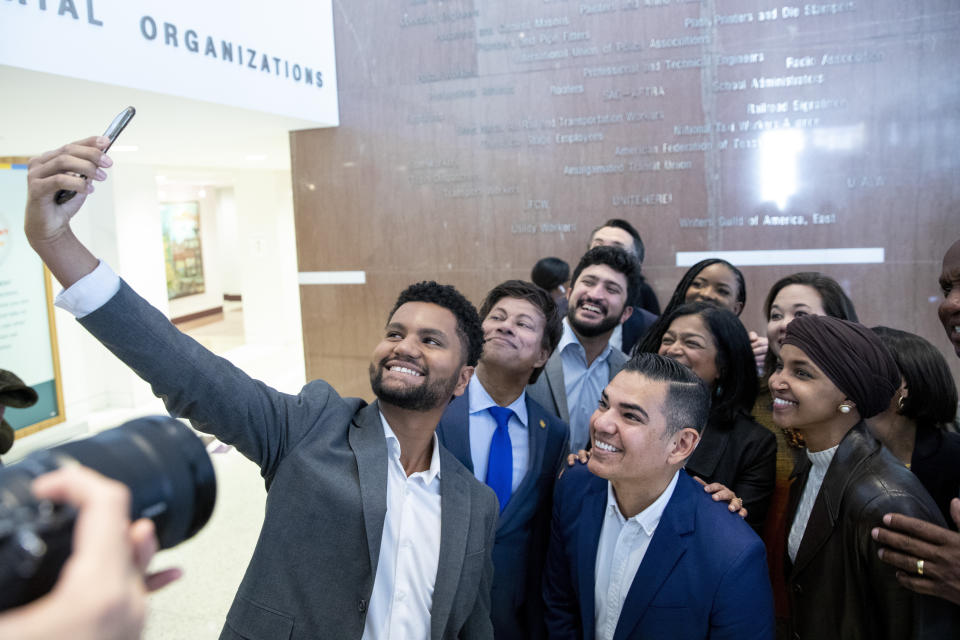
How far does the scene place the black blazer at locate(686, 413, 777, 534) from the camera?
6.57 feet

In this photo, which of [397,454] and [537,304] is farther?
[537,304]

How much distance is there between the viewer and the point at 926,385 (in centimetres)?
203

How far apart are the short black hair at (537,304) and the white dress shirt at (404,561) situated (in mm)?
967

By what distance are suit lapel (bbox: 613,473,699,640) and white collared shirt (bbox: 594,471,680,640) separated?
3cm

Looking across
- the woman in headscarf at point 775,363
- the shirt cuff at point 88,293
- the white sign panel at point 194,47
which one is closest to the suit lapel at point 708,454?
the woman in headscarf at point 775,363

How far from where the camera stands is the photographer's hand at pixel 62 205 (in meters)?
1.13

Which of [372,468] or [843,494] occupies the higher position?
[372,468]

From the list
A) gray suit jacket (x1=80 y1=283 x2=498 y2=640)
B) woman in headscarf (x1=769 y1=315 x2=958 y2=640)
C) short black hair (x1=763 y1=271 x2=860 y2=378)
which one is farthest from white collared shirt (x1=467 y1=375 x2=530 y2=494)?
short black hair (x1=763 y1=271 x2=860 y2=378)

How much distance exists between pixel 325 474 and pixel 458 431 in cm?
71

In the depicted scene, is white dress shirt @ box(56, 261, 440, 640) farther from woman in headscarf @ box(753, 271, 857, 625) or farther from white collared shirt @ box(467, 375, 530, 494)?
woman in headscarf @ box(753, 271, 857, 625)

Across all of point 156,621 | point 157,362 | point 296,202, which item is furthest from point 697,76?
point 156,621

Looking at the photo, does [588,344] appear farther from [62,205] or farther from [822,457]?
[62,205]

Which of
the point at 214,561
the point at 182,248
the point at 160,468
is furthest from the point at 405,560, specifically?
the point at 182,248

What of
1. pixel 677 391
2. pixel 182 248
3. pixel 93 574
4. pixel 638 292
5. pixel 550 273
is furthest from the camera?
pixel 182 248
